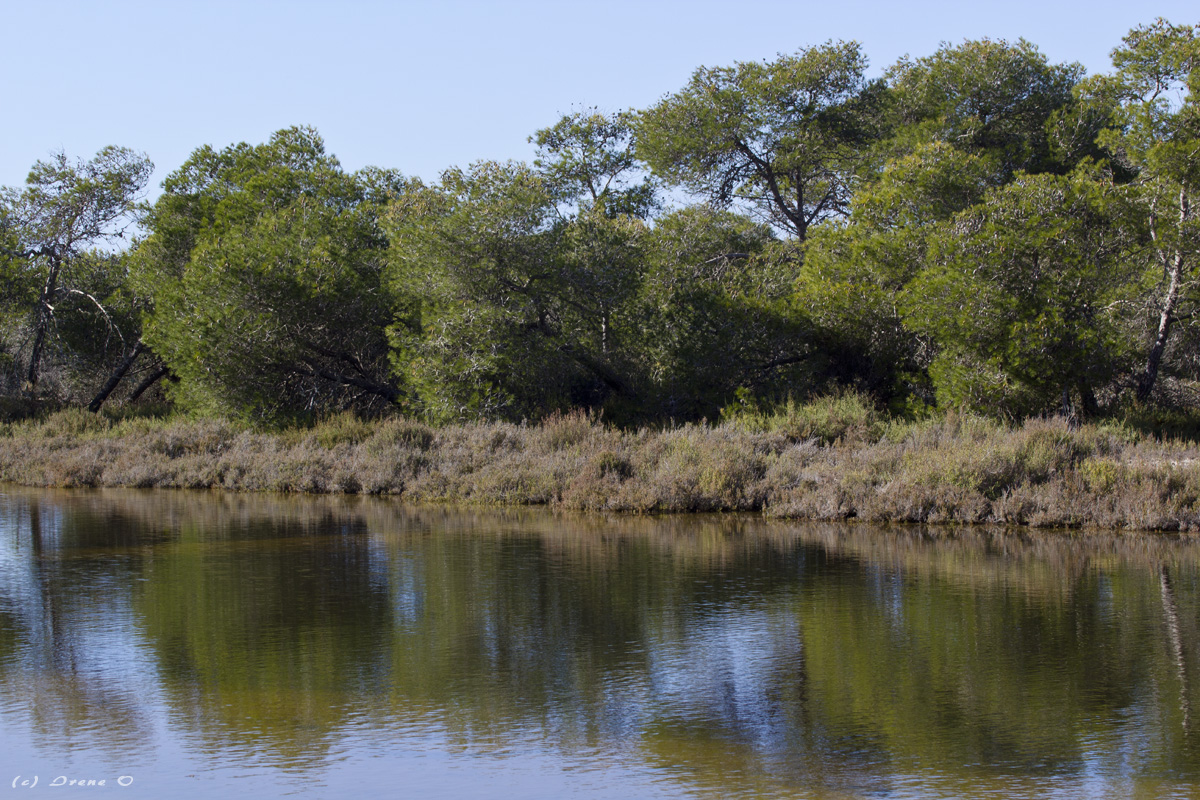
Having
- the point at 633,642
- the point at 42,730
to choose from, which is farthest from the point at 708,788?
the point at 42,730

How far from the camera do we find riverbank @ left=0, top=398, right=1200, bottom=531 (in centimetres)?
1633

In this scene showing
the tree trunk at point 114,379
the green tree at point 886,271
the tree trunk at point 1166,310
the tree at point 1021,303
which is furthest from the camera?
the tree trunk at point 114,379

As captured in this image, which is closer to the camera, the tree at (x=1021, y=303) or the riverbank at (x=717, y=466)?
the riverbank at (x=717, y=466)

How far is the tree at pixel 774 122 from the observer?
31.6m

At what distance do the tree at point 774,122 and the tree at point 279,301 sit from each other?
914 centimetres

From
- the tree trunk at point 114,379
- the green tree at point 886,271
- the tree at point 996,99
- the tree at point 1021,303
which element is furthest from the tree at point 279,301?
the tree at point 996,99

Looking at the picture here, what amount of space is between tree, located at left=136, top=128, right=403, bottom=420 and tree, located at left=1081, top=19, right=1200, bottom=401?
17.7 metres

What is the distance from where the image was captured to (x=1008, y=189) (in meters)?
23.5

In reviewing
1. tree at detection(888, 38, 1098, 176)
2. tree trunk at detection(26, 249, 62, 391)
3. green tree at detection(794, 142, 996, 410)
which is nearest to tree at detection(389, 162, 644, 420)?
green tree at detection(794, 142, 996, 410)

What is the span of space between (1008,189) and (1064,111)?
315 inches

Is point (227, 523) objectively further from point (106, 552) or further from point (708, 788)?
point (708, 788)

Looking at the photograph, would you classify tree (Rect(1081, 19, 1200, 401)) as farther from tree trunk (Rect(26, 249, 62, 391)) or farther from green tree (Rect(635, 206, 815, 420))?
tree trunk (Rect(26, 249, 62, 391))

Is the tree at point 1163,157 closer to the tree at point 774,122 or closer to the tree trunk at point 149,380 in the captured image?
the tree at point 774,122

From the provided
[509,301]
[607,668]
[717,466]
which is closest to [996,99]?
[509,301]
